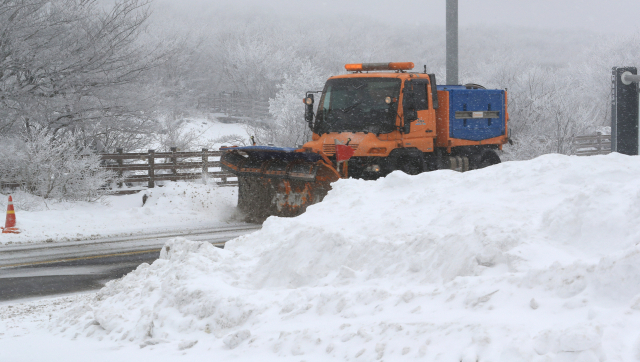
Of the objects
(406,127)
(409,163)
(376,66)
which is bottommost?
(409,163)

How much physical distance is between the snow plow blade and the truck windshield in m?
1.09

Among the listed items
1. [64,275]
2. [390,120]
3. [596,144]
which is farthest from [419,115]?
[596,144]

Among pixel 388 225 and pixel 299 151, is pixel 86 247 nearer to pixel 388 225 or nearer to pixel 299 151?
pixel 299 151

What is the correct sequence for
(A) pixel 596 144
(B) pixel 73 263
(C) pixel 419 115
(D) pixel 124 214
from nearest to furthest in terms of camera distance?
(B) pixel 73 263
(C) pixel 419 115
(D) pixel 124 214
(A) pixel 596 144

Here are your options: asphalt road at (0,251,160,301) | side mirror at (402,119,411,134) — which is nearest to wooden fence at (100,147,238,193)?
side mirror at (402,119,411,134)

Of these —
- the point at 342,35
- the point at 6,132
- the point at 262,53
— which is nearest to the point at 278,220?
the point at 6,132

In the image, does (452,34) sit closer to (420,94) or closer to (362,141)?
(420,94)

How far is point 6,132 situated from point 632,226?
1488cm

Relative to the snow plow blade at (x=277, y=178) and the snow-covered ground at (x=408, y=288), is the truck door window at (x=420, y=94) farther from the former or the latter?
the snow-covered ground at (x=408, y=288)

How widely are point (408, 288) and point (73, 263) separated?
19.8ft

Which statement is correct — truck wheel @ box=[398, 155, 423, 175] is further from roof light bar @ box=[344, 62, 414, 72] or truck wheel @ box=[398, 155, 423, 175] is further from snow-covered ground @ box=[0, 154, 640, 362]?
snow-covered ground @ box=[0, 154, 640, 362]

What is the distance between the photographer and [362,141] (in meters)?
11.9

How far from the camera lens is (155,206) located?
15578 millimetres

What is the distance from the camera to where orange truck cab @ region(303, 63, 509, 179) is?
469 inches
